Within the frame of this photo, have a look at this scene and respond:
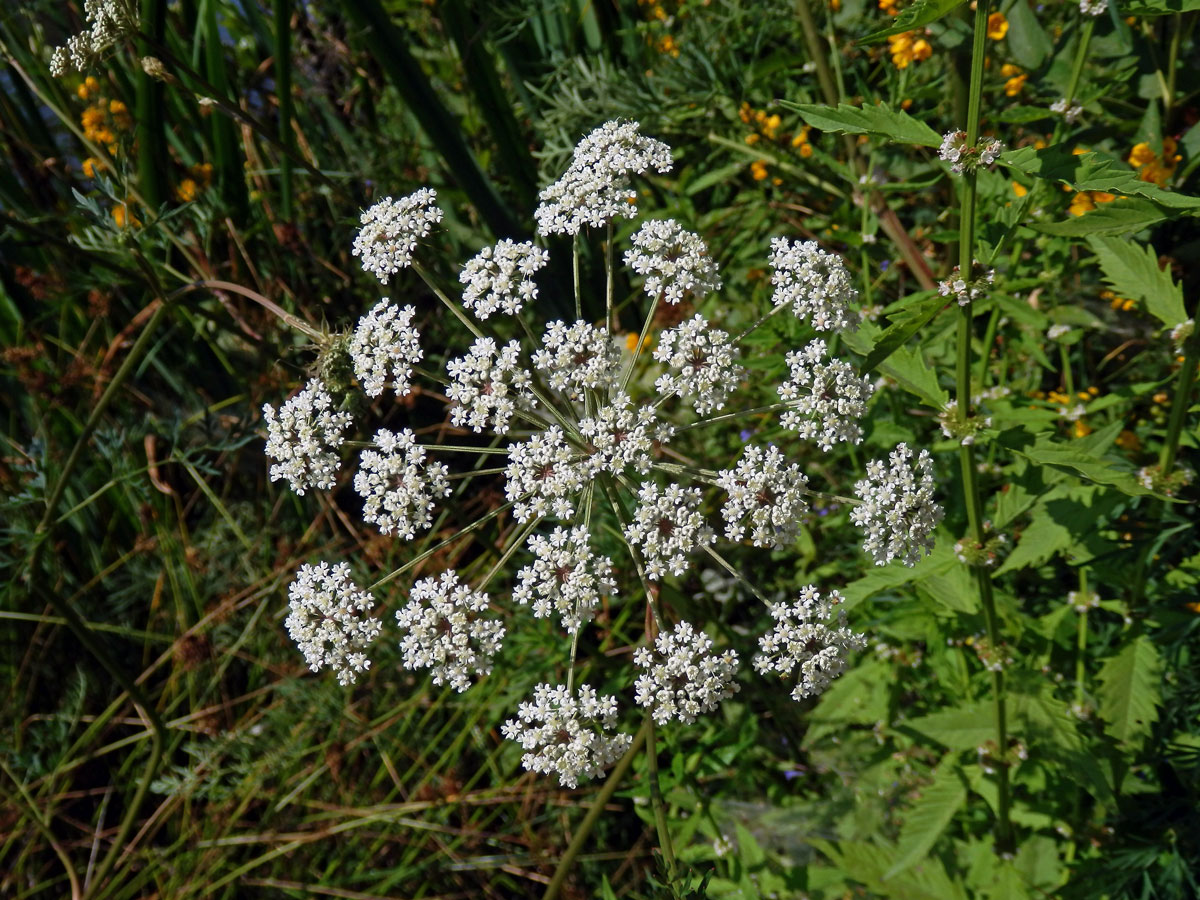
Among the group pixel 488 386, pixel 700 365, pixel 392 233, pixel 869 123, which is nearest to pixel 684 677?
pixel 700 365

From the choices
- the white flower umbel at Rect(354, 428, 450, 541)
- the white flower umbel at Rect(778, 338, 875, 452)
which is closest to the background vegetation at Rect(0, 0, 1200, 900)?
the white flower umbel at Rect(778, 338, 875, 452)

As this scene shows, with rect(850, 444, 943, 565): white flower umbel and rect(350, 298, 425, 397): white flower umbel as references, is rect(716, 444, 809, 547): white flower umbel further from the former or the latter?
rect(350, 298, 425, 397): white flower umbel

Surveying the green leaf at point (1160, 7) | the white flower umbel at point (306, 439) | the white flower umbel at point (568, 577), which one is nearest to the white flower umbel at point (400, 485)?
the white flower umbel at point (306, 439)

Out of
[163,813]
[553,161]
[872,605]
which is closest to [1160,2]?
[872,605]

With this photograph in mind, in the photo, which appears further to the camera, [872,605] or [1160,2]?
[872,605]

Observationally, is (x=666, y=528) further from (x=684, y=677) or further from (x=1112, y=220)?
(x=1112, y=220)

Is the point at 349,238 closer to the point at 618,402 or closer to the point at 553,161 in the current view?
the point at 553,161
